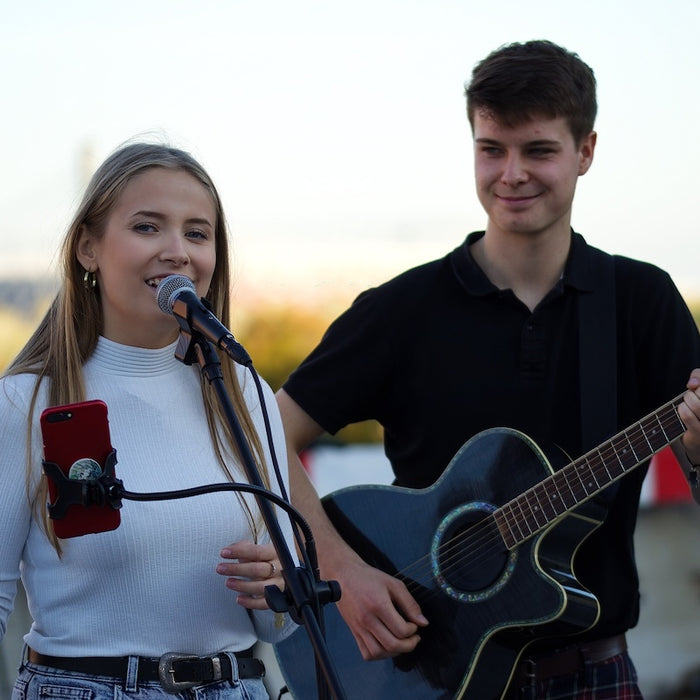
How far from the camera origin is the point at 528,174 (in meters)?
2.70

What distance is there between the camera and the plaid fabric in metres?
2.60

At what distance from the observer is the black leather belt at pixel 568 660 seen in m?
2.62

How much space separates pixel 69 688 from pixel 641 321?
1.65 m

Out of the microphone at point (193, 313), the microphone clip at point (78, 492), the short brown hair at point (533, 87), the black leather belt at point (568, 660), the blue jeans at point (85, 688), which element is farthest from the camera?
the short brown hair at point (533, 87)

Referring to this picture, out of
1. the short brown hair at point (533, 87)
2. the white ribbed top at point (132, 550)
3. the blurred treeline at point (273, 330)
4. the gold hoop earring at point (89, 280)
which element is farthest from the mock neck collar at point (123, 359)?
the blurred treeline at point (273, 330)

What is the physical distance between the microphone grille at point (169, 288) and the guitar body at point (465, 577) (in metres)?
1.03

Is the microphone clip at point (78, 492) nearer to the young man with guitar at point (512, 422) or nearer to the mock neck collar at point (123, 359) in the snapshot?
the mock neck collar at point (123, 359)

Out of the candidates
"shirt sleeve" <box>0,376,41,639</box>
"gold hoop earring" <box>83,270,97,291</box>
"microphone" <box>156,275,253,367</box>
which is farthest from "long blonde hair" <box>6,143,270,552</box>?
"microphone" <box>156,275,253,367</box>

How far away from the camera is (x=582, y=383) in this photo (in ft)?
8.70

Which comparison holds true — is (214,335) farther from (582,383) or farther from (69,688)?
(582,383)

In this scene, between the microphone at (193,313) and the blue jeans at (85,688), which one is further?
the blue jeans at (85,688)

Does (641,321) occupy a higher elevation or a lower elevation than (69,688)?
higher

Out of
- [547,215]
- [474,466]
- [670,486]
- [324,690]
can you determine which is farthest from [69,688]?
[670,486]

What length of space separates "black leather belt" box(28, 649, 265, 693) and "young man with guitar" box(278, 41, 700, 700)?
785mm
